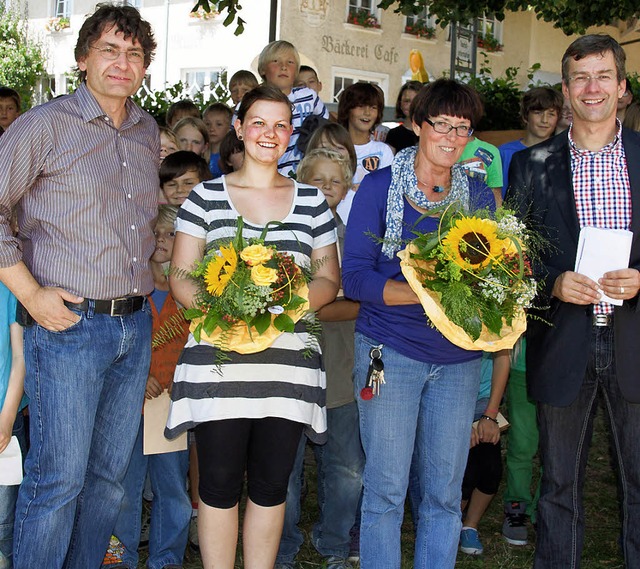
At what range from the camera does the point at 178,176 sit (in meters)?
4.92

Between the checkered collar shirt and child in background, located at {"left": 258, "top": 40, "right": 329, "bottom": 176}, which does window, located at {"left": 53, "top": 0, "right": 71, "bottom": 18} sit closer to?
child in background, located at {"left": 258, "top": 40, "right": 329, "bottom": 176}

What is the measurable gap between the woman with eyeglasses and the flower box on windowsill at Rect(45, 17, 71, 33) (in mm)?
21484

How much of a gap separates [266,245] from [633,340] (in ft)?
5.34

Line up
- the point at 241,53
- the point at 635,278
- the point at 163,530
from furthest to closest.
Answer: the point at 241,53
the point at 163,530
the point at 635,278

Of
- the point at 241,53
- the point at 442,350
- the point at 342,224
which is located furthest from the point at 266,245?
the point at 241,53

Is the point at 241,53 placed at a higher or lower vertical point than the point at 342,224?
higher

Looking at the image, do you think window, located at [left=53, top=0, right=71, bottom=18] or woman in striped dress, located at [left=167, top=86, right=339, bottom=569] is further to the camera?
window, located at [left=53, top=0, right=71, bottom=18]

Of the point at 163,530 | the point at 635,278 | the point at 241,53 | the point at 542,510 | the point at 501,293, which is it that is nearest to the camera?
the point at 501,293

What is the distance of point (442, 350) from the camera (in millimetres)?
3488

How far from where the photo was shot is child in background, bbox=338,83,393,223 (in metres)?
6.01

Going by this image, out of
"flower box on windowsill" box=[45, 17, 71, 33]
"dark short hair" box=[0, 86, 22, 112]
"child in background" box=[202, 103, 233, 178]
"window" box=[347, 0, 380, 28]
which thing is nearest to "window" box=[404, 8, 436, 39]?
"window" box=[347, 0, 380, 28]

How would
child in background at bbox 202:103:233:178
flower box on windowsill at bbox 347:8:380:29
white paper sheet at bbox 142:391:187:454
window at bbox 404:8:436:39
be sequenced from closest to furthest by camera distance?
1. white paper sheet at bbox 142:391:187:454
2. child in background at bbox 202:103:233:178
3. flower box on windowsill at bbox 347:8:380:29
4. window at bbox 404:8:436:39

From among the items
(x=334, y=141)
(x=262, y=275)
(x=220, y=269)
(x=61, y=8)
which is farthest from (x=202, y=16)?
(x=262, y=275)

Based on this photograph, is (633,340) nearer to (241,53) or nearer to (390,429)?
(390,429)
